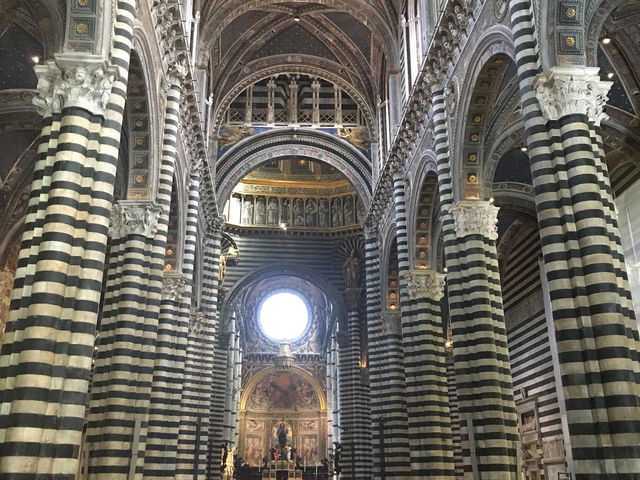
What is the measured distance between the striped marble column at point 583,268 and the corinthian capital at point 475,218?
14.6 ft

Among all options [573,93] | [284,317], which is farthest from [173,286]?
[284,317]

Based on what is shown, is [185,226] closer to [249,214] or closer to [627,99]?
[627,99]

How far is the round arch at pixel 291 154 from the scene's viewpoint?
2900 centimetres

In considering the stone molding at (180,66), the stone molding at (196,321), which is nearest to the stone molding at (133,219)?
the stone molding at (180,66)

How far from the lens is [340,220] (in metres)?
37.8

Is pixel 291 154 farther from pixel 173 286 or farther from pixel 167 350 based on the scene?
pixel 167 350

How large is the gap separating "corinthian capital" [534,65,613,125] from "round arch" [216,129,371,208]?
60.0 ft

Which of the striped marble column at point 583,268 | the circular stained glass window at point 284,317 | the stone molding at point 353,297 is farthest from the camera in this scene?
the circular stained glass window at point 284,317

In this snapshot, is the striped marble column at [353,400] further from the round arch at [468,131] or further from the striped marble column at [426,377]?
the round arch at [468,131]

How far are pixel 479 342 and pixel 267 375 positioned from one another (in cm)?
3427

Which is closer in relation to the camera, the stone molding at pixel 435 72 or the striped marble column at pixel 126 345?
the striped marble column at pixel 126 345

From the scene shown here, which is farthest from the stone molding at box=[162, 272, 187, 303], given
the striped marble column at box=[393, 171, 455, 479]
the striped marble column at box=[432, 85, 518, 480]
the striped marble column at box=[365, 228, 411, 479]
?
the striped marble column at box=[365, 228, 411, 479]

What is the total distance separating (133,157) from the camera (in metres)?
14.8

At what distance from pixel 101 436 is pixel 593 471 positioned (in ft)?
29.1
